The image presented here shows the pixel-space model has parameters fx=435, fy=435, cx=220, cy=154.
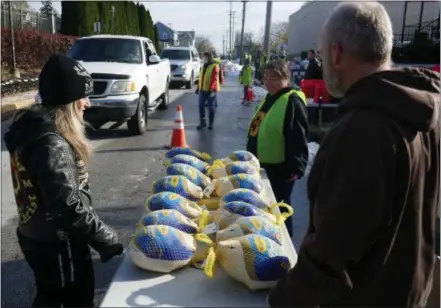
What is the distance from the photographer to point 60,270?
2.32 meters

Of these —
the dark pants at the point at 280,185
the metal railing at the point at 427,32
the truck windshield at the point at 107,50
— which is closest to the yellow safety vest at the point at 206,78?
the truck windshield at the point at 107,50

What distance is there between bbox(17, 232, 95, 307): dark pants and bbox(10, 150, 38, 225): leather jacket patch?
15 centimetres

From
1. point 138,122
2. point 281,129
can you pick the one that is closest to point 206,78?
point 138,122

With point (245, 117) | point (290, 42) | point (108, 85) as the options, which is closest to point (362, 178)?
point (108, 85)

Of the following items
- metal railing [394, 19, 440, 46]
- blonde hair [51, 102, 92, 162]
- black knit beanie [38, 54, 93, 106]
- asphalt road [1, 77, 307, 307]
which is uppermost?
metal railing [394, 19, 440, 46]

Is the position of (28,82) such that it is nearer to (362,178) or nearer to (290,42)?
(362,178)

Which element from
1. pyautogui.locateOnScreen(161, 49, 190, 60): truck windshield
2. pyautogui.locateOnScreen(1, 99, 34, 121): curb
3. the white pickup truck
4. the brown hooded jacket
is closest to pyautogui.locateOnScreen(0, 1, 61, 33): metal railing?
pyautogui.locateOnScreen(161, 49, 190, 60): truck windshield

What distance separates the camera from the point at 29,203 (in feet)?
7.43

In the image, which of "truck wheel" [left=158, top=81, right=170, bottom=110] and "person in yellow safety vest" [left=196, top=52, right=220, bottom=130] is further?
"truck wheel" [left=158, top=81, right=170, bottom=110]

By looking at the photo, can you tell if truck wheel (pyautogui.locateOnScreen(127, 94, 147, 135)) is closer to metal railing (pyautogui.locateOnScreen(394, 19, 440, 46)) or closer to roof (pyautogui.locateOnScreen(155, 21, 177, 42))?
metal railing (pyautogui.locateOnScreen(394, 19, 440, 46))

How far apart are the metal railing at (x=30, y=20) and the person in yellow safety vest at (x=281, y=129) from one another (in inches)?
713

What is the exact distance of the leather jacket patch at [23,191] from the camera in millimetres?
2236

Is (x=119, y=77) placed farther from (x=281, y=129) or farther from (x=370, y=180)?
(x=370, y=180)

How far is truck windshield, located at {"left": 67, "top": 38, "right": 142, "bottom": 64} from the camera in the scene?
10.2m
